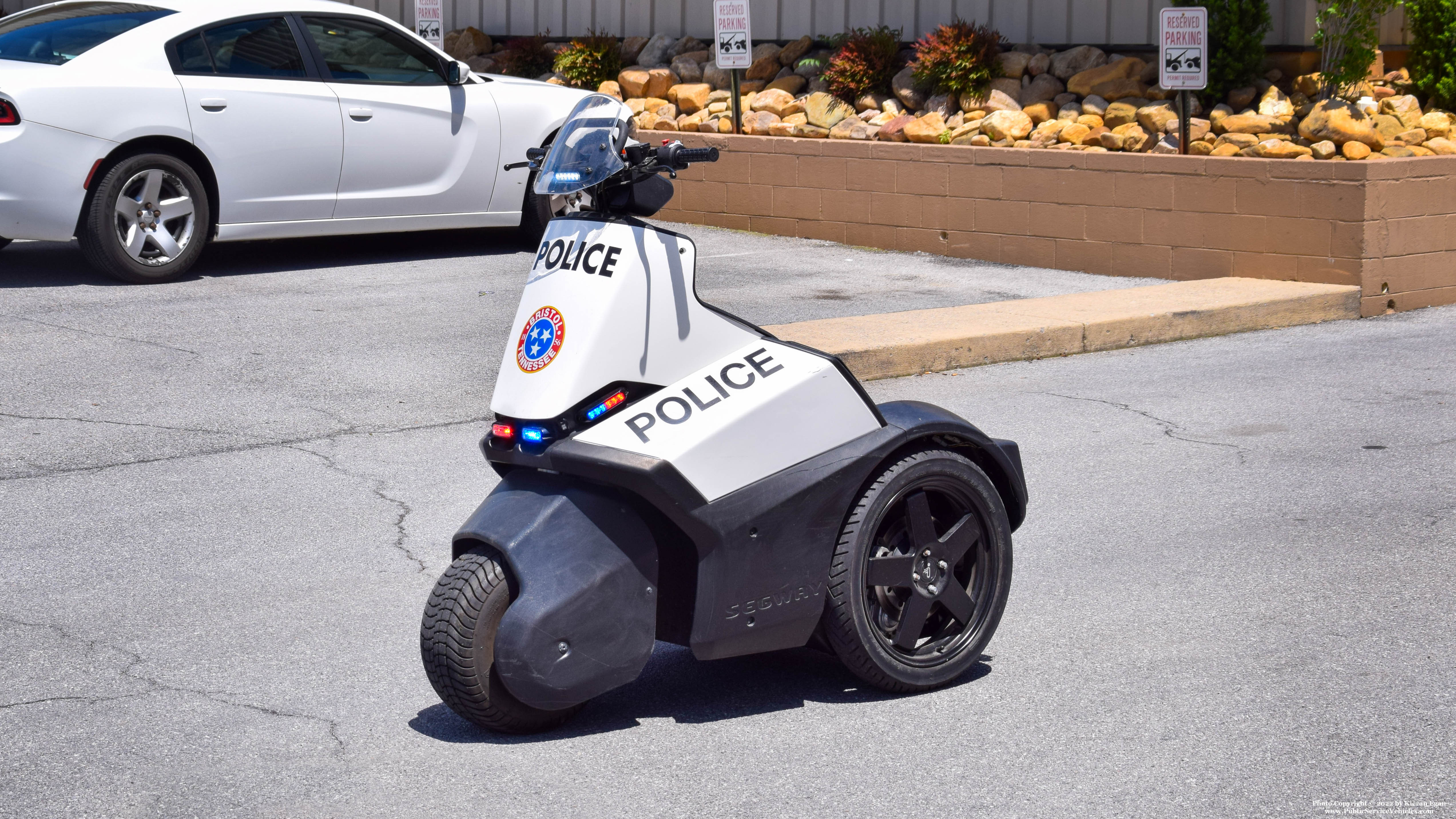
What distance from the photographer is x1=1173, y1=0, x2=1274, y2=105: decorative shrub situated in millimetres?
11531

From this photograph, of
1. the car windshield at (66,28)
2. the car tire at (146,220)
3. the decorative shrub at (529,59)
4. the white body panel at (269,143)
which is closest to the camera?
the car tire at (146,220)

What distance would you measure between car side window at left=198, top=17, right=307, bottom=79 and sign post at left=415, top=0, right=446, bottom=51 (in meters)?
4.37

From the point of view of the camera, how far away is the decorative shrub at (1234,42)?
11531 mm

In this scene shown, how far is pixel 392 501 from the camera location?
580 centimetres

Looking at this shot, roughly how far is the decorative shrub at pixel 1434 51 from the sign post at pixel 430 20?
8.56 m

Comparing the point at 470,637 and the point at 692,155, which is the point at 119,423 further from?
the point at 692,155

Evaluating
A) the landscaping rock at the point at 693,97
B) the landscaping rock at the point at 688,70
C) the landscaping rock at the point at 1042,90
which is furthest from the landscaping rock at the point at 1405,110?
the landscaping rock at the point at 688,70

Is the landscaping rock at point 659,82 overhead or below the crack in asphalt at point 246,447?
overhead

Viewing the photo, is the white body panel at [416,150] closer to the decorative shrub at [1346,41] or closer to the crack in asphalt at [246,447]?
the crack in asphalt at [246,447]

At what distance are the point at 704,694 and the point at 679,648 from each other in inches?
17.5

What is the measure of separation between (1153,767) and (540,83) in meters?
9.03

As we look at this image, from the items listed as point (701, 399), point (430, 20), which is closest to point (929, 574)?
point (701, 399)

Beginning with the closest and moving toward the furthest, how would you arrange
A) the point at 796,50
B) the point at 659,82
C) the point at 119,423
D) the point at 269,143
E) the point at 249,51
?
the point at 119,423, the point at 269,143, the point at 249,51, the point at 796,50, the point at 659,82

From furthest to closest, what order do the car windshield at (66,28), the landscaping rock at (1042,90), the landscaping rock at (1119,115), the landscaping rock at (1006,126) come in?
the landscaping rock at (1042,90), the landscaping rock at (1006,126), the landscaping rock at (1119,115), the car windshield at (66,28)
